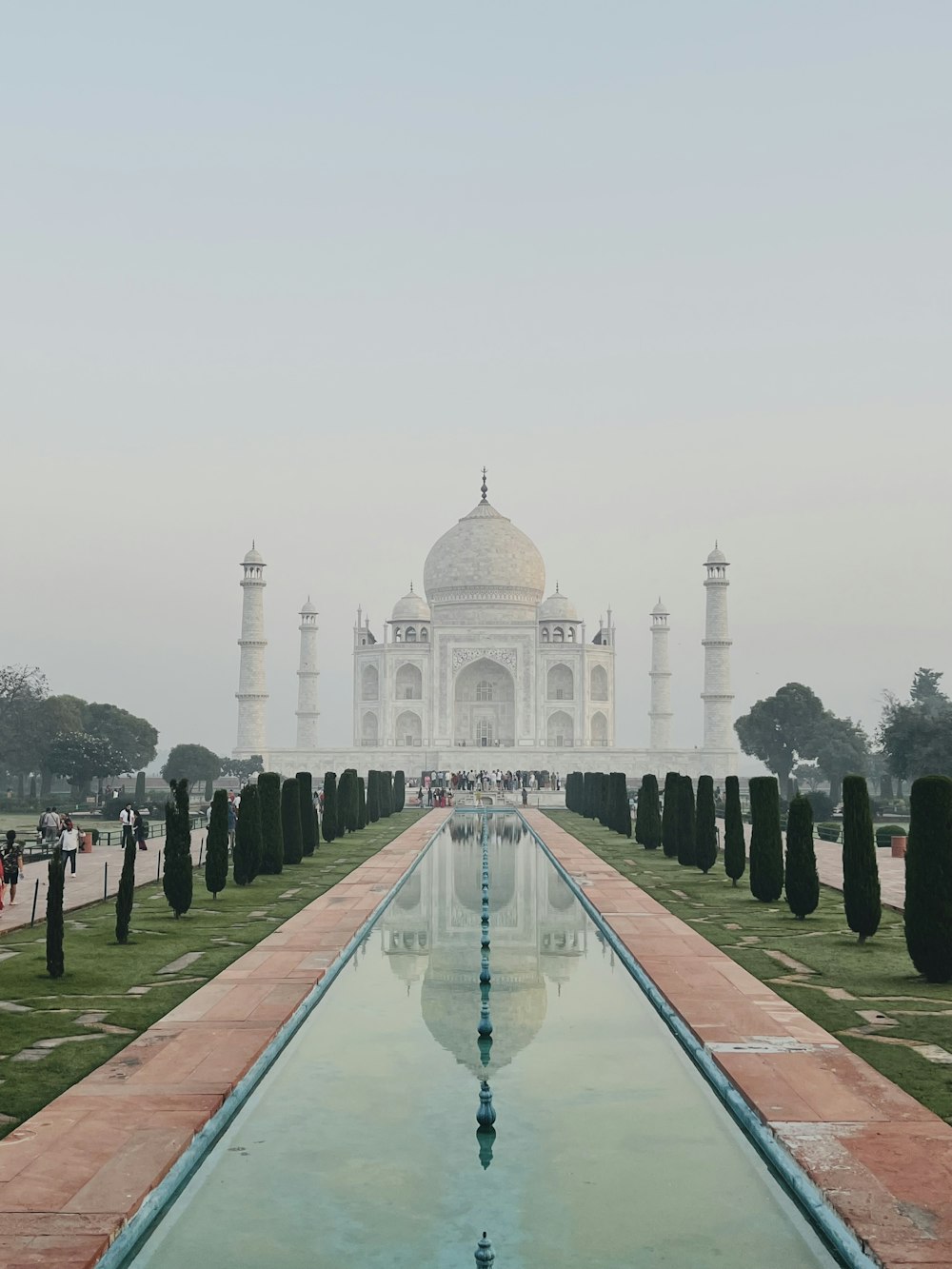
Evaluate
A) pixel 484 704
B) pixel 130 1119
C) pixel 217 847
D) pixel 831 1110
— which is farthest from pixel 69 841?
pixel 484 704

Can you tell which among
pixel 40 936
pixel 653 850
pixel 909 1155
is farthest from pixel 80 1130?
pixel 653 850

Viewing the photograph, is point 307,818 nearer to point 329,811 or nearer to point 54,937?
point 329,811

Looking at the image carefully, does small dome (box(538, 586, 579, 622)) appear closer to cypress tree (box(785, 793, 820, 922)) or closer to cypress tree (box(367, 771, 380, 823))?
cypress tree (box(367, 771, 380, 823))

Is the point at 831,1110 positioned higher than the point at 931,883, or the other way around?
the point at 931,883

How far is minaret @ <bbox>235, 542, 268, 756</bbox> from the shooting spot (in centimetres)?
5338

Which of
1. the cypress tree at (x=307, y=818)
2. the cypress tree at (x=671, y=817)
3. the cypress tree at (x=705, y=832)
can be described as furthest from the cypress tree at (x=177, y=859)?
the cypress tree at (x=671, y=817)

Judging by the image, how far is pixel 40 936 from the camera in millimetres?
12352

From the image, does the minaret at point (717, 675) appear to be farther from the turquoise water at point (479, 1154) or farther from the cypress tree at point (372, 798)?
the turquoise water at point (479, 1154)

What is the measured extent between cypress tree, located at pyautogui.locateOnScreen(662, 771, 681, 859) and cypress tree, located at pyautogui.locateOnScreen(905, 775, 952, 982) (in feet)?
35.0

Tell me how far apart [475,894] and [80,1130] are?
9.96 meters

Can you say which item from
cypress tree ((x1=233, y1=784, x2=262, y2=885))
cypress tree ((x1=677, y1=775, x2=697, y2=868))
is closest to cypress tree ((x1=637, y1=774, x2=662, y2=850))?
cypress tree ((x1=677, y1=775, x2=697, y2=868))

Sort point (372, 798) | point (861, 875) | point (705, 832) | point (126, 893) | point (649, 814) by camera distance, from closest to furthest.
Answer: point (126, 893) → point (861, 875) → point (705, 832) → point (649, 814) → point (372, 798)

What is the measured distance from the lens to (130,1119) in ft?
20.2

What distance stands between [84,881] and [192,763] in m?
31.8
